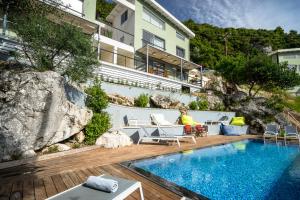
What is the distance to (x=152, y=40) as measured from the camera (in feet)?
76.0

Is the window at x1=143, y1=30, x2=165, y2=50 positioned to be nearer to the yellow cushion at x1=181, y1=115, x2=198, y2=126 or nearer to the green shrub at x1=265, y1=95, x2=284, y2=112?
the yellow cushion at x1=181, y1=115, x2=198, y2=126

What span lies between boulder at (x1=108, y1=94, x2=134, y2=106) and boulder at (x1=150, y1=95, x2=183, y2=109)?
197cm

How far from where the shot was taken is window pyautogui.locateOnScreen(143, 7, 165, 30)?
22641 mm

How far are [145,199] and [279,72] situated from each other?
70.5 ft

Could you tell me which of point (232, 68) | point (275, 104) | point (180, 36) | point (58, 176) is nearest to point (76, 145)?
point (58, 176)

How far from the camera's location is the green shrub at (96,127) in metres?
8.89

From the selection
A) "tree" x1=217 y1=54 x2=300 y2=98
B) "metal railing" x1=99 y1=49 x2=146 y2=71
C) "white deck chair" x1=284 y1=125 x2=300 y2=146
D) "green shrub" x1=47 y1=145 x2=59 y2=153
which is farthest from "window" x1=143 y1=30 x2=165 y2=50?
"green shrub" x1=47 y1=145 x2=59 y2=153

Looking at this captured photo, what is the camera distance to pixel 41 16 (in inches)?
345

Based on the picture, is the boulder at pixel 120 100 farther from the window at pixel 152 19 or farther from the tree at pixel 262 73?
the tree at pixel 262 73

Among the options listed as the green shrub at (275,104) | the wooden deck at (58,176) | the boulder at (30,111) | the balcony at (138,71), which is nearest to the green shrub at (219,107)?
the green shrub at (275,104)

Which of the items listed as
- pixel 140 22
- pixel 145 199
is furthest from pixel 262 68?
pixel 145 199

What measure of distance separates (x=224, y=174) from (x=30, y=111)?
21.7 feet

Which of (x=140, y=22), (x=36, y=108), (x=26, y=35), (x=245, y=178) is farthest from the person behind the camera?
(x=140, y=22)

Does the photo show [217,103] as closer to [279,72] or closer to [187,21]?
[279,72]
